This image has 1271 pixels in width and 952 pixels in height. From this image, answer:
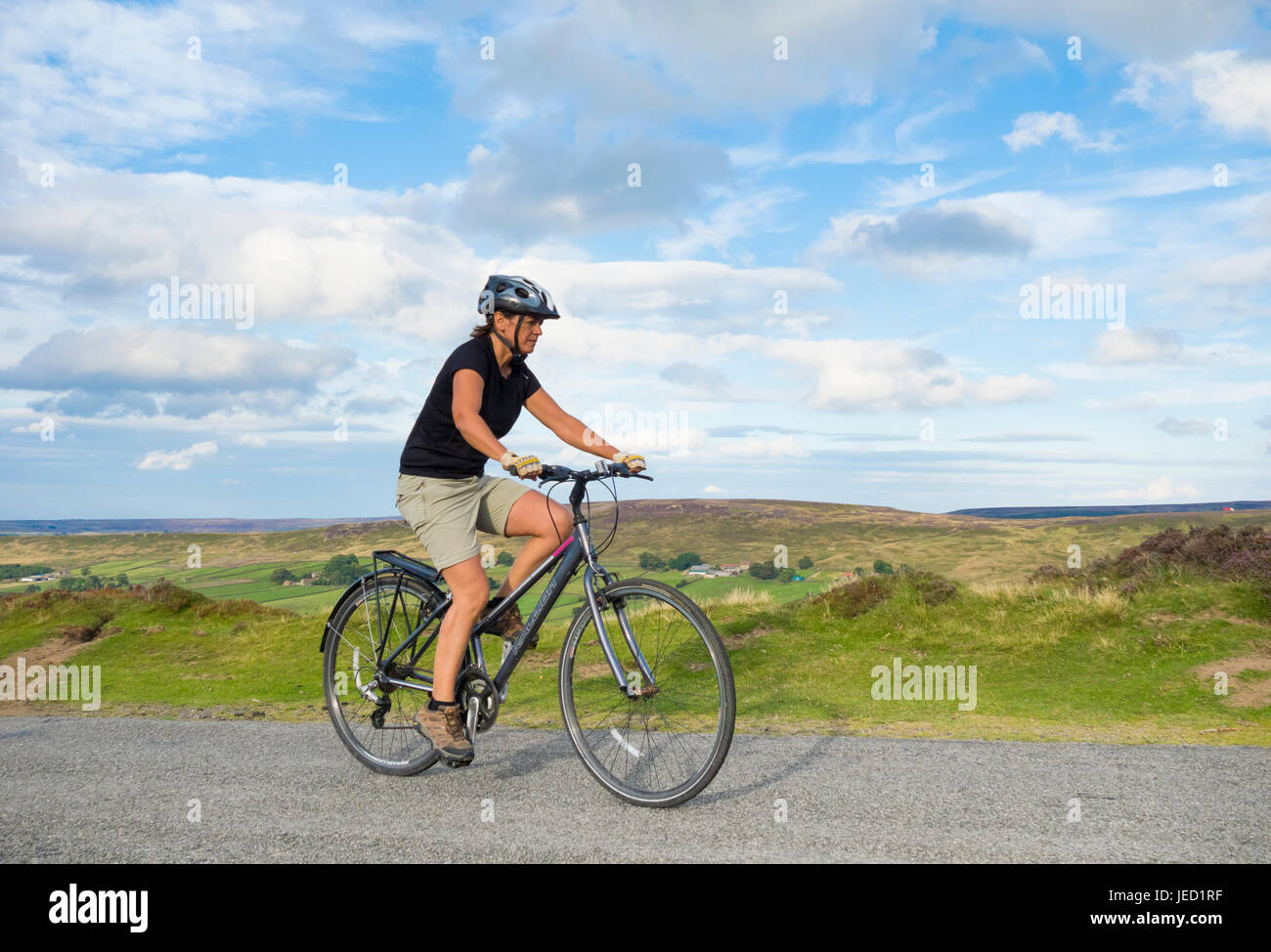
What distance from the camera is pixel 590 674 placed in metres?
5.18

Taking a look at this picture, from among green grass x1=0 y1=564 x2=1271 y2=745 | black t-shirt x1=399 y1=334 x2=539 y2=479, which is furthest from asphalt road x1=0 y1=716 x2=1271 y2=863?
black t-shirt x1=399 y1=334 x2=539 y2=479

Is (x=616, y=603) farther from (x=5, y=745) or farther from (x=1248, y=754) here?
(x=5, y=745)

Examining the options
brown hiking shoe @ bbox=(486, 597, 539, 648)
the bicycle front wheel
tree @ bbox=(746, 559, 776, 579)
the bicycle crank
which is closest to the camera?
the bicycle front wheel

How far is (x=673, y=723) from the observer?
16.8 ft

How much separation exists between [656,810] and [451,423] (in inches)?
104

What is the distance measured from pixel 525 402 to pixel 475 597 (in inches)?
53.6

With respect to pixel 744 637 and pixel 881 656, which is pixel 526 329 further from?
pixel 744 637

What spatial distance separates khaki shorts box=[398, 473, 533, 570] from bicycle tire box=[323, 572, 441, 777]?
621 mm

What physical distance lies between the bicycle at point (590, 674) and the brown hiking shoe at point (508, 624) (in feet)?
0.19

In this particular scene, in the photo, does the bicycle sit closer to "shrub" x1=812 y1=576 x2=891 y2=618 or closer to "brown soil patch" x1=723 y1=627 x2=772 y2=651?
"brown soil patch" x1=723 y1=627 x2=772 y2=651

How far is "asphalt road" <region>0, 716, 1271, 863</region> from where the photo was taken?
165 inches

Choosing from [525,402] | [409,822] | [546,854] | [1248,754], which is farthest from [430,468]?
[1248,754]

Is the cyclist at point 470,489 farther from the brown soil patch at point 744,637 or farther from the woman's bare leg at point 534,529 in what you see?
the brown soil patch at point 744,637

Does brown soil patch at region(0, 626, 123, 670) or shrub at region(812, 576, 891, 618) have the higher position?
shrub at region(812, 576, 891, 618)
